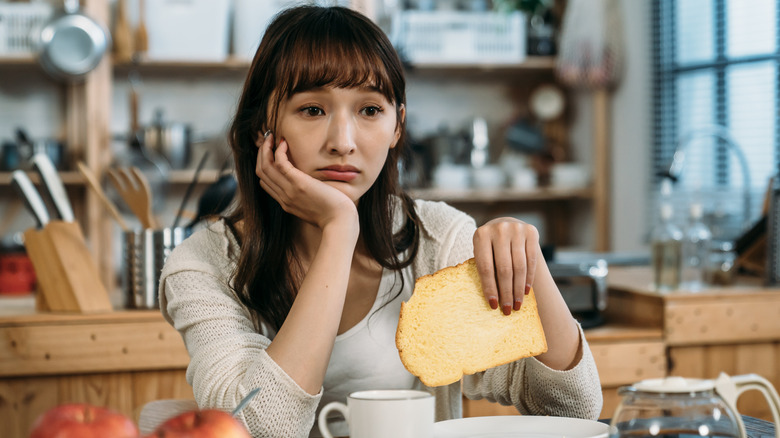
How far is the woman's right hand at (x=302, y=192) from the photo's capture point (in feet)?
3.85

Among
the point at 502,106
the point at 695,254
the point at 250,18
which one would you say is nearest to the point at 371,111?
the point at 695,254

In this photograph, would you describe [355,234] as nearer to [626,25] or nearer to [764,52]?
[764,52]

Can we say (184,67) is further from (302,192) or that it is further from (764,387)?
(764,387)

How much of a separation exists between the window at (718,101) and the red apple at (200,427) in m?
2.44

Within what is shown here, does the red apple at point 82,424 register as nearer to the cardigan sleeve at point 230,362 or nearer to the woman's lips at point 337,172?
the cardigan sleeve at point 230,362

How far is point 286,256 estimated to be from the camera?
1.39 meters

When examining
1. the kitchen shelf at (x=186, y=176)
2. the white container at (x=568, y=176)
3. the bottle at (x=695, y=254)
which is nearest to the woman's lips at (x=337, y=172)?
the bottle at (x=695, y=254)

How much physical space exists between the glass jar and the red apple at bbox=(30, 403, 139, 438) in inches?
83.3

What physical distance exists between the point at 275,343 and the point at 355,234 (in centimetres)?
20

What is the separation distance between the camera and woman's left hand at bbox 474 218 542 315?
3.43ft

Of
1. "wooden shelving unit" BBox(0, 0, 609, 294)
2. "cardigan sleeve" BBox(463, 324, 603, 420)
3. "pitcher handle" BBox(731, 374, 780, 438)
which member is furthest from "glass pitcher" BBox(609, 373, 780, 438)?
"wooden shelving unit" BBox(0, 0, 609, 294)

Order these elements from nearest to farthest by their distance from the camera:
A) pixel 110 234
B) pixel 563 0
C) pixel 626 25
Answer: pixel 110 234
pixel 626 25
pixel 563 0

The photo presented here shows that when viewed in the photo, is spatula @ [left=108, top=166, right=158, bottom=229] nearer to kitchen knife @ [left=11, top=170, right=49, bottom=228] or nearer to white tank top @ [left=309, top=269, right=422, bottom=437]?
kitchen knife @ [left=11, top=170, right=49, bottom=228]

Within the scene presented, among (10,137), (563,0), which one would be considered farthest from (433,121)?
(10,137)
